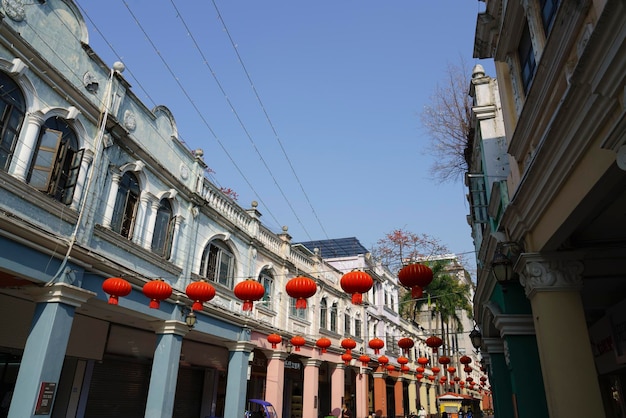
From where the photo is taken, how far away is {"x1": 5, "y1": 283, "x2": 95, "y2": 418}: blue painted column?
320 inches

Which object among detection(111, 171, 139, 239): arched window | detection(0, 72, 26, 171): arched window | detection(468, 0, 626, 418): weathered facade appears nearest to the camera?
detection(468, 0, 626, 418): weathered facade

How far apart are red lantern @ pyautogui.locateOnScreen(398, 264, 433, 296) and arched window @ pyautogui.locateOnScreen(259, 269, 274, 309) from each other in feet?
33.9

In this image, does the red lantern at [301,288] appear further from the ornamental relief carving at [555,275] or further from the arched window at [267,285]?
the arched window at [267,285]

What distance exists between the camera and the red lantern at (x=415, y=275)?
8.12 m

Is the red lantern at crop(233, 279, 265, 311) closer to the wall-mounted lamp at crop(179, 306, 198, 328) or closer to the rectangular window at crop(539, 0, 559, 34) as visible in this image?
the wall-mounted lamp at crop(179, 306, 198, 328)

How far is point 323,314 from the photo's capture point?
22.6 m

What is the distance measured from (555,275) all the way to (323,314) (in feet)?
58.4

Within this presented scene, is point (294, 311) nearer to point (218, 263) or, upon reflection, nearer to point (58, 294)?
point (218, 263)

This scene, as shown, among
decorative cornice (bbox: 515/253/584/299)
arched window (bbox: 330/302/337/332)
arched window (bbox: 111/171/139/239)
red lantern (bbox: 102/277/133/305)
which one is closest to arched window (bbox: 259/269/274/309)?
arched window (bbox: 330/302/337/332)

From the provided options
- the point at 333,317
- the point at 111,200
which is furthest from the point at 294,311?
the point at 111,200

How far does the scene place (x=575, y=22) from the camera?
4312 mm

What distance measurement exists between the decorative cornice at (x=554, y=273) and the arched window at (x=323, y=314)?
1731cm

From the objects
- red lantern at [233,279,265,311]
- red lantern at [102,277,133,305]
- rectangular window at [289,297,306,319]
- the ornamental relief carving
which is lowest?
the ornamental relief carving

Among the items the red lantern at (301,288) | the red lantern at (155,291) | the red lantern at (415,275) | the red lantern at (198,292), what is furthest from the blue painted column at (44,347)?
the red lantern at (415,275)
